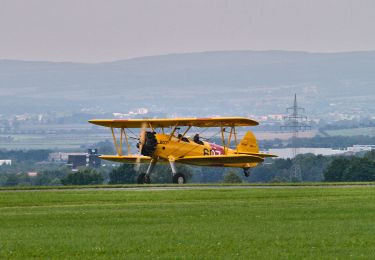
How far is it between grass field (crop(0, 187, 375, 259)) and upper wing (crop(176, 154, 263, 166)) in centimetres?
1505

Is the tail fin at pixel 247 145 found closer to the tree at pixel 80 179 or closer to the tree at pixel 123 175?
Answer: the tree at pixel 80 179

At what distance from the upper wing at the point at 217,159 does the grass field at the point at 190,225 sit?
15.1 metres

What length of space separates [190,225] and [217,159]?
94.3ft

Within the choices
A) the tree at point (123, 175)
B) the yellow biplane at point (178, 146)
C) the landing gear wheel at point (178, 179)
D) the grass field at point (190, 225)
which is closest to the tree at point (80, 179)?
the tree at point (123, 175)

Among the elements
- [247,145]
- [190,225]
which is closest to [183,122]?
[247,145]

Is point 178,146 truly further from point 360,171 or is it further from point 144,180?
point 360,171

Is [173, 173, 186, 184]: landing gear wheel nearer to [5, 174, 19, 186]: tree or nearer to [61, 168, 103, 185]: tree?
[61, 168, 103, 185]: tree

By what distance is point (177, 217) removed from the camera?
30.8 meters

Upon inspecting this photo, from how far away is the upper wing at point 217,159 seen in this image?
2211 inches

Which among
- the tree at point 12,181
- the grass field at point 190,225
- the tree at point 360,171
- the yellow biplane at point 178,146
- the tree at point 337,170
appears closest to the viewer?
the grass field at point 190,225

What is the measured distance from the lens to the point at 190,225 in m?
28.5

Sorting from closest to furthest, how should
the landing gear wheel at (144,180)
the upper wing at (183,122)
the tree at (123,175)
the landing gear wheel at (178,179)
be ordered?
the upper wing at (183,122) → the landing gear wheel at (178,179) → the landing gear wheel at (144,180) → the tree at (123,175)

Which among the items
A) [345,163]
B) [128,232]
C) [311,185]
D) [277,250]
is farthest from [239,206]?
[345,163]

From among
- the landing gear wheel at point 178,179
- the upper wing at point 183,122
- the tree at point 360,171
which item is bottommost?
the landing gear wheel at point 178,179
